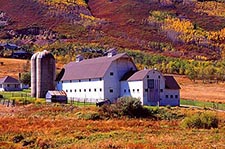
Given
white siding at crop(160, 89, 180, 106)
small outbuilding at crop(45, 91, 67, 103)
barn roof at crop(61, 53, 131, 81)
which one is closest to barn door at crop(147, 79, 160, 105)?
white siding at crop(160, 89, 180, 106)

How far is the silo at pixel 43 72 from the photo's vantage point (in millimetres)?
70312

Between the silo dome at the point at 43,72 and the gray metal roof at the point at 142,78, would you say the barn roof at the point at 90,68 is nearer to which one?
the silo dome at the point at 43,72

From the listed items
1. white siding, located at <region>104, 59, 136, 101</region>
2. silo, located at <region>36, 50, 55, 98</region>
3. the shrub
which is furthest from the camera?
silo, located at <region>36, 50, 55, 98</region>

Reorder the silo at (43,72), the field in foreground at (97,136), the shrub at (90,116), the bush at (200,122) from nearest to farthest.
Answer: the field in foreground at (97,136) → the bush at (200,122) → the shrub at (90,116) → the silo at (43,72)

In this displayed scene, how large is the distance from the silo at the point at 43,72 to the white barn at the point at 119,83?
10.7ft

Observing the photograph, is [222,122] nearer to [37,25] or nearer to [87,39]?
[87,39]

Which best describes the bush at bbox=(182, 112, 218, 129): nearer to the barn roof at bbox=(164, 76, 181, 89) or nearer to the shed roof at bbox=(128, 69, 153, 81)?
the shed roof at bbox=(128, 69, 153, 81)

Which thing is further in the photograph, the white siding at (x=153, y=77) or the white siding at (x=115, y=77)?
the white siding at (x=115, y=77)

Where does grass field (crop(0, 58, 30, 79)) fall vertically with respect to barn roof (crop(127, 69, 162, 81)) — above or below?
above

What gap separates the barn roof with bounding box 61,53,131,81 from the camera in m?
66.1

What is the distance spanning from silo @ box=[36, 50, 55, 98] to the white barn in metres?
3.25

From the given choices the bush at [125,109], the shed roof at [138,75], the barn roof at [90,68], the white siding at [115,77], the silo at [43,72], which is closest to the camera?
the bush at [125,109]

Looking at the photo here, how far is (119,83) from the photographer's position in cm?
6638

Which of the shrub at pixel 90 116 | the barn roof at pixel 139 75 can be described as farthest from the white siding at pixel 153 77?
the shrub at pixel 90 116
